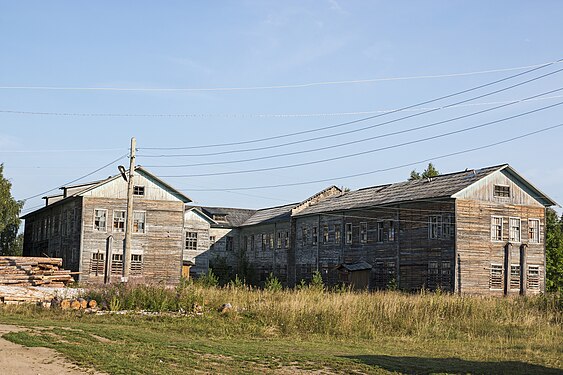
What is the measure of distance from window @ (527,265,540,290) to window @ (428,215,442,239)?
6.70 m

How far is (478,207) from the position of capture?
4509cm

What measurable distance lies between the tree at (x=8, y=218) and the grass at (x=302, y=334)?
160ft

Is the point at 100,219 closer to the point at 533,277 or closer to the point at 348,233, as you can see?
the point at 348,233

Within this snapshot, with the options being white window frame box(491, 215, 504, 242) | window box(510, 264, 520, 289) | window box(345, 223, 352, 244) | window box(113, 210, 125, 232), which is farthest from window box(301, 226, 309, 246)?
window box(510, 264, 520, 289)

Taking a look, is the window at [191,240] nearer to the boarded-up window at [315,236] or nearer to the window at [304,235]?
the window at [304,235]

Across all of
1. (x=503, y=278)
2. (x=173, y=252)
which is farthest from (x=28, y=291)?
(x=503, y=278)

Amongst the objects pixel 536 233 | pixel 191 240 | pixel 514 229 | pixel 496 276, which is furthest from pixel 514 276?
pixel 191 240

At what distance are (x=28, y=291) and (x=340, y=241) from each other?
29.7 metres

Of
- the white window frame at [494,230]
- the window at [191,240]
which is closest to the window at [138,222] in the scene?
the window at [191,240]

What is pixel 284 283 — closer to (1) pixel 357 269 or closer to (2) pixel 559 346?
(1) pixel 357 269

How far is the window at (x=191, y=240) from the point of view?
63.3 metres

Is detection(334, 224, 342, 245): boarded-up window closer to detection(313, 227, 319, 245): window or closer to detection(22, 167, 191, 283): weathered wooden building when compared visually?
detection(313, 227, 319, 245): window

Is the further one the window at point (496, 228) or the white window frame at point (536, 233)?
the white window frame at point (536, 233)

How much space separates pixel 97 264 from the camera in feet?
169
